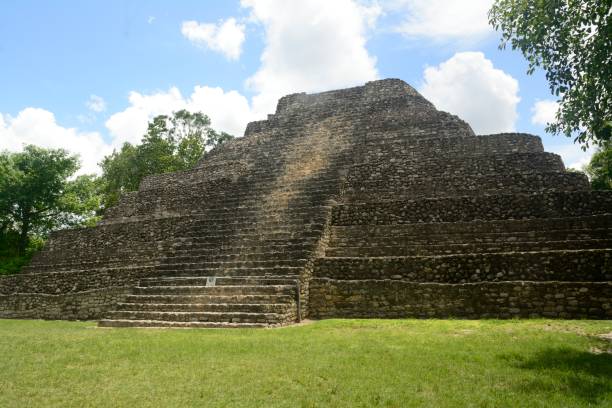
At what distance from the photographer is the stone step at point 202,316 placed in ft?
29.9

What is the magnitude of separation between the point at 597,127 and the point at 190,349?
7.40 metres

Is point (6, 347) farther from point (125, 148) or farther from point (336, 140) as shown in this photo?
point (125, 148)

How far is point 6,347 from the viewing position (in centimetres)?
727

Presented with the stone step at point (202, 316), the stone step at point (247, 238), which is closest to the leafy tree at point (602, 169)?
the stone step at point (247, 238)

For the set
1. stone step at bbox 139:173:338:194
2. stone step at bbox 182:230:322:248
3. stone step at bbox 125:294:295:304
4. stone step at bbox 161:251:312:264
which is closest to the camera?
stone step at bbox 125:294:295:304

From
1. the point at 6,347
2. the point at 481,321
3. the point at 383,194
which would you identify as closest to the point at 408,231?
the point at 383,194

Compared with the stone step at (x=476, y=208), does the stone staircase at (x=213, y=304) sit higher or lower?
lower

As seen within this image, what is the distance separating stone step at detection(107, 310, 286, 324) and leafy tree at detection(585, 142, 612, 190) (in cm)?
2060

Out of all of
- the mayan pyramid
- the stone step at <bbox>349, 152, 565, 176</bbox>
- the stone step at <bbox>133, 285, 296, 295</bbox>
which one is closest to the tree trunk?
the mayan pyramid

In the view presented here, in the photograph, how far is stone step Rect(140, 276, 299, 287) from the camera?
10195 millimetres

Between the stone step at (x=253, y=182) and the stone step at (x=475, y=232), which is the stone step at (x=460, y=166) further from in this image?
the stone step at (x=475, y=232)

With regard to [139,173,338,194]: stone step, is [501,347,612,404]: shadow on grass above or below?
below

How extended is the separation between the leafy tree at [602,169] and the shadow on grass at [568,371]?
2033cm

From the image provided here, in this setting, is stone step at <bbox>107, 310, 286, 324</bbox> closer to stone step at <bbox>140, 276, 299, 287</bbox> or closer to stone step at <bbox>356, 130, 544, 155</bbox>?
stone step at <bbox>140, 276, 299, 287</bbox>
